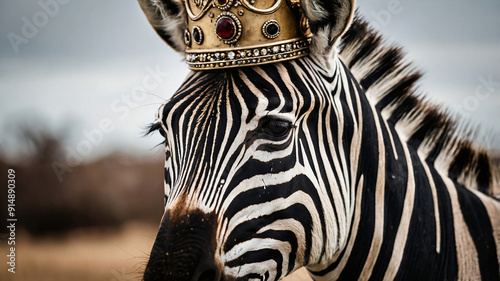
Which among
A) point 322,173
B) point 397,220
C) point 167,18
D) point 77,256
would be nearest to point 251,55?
point 322,173

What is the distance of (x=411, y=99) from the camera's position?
3555mm

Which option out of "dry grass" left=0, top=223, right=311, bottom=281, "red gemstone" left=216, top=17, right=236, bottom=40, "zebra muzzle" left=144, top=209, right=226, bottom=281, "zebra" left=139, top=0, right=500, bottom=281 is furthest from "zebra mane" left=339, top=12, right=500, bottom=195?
"dry grass" left=0, top=223, right=311, bottom=281

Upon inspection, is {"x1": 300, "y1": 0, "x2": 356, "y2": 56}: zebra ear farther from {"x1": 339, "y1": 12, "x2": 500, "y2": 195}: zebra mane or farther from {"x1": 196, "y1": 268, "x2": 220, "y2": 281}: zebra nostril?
{"x1": 196, "y1": 268, "x2": 220, "y2": 281}: zebra nostril

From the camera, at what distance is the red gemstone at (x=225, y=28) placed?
2.84m

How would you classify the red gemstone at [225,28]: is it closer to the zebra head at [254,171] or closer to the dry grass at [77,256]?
the zebra head at [254,171]

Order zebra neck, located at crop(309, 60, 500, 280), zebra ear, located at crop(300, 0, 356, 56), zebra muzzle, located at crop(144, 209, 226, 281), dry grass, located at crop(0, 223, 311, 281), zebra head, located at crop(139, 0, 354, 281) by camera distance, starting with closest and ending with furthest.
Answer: zebra muzzle, located at crop(144, 209, 226, 281)
zebra head, located at crop(139, 0, 354, 281)
zebra ear, located at crop(300, 0, 356, 56)
zebra neck, located at crop(309, 60, 500, 280)
dry grass, located at crop(0, 223, 311, 281)

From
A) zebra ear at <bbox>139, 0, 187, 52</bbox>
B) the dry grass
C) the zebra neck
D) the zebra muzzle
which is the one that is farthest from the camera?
the dry grass

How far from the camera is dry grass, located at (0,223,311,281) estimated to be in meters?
8.64

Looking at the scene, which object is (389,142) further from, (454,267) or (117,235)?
(117,235)

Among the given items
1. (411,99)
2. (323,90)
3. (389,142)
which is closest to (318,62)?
(323,90)

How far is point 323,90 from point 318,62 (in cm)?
20

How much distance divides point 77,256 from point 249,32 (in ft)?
26.7

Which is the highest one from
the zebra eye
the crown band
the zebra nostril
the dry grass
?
the crown band

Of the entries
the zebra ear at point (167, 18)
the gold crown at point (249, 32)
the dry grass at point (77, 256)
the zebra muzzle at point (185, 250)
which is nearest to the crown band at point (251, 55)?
the gold crown at point (249, 32)
